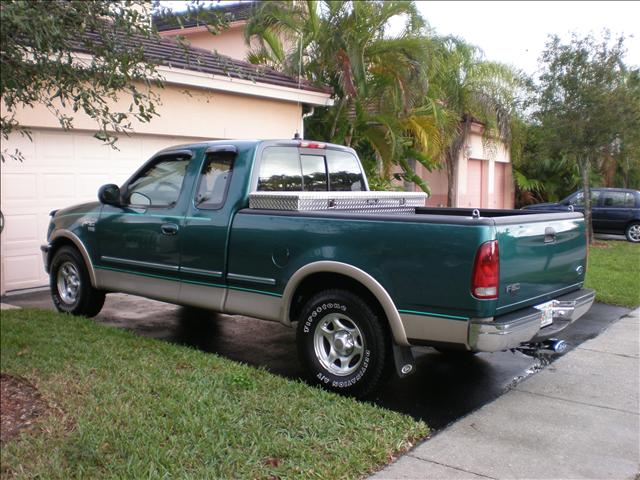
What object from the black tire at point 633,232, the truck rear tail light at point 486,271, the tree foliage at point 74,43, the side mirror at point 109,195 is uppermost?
the tree foliage at point 74,43

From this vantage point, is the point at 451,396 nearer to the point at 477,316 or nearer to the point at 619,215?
the point at 477,316

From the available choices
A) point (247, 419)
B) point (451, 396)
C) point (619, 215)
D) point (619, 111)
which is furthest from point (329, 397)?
point (619, 215)

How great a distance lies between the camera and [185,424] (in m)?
4.41

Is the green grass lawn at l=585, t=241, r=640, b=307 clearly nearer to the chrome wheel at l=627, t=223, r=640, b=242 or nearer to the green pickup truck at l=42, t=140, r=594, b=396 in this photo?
the chrome wheel at l=627, t=223, r=640, b=242

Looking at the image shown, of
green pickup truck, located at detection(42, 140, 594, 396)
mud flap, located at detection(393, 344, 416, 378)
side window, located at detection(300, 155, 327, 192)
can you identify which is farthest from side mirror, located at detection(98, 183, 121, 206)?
mud flap, located at detection(393, 344, 416, 378)

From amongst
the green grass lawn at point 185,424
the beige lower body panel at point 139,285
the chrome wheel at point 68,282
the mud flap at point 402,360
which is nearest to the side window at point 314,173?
the beige lower body panel at point 139,285

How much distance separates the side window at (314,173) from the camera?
22.0 feet

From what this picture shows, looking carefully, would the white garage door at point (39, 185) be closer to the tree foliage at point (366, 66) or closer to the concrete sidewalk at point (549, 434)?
the tree foliage at point (366, 66)

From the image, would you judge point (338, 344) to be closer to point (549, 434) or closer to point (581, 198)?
point (549, 434)

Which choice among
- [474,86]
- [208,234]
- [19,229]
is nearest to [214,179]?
[208,234]

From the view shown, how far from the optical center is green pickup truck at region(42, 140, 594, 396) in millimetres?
4680

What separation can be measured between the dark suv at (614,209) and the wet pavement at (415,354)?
33.6 ft

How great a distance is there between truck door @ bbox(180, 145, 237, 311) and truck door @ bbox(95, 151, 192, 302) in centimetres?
14

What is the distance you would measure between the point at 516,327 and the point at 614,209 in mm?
15617
